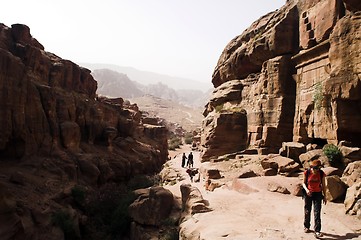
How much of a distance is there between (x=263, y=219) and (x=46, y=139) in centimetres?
2151

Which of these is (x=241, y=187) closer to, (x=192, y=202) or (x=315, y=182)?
(x=192, y=202)

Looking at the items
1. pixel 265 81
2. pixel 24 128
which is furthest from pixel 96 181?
pixel 265 81

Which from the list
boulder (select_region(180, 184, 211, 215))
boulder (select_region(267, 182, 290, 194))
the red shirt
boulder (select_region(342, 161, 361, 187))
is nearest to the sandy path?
boulder (select_region(267, 182, 290, 194))

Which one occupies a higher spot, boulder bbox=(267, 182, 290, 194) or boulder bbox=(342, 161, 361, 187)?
boulder bbox=(342, 161, 361, 187)

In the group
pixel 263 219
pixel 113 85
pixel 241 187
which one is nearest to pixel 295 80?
pixel 241 187

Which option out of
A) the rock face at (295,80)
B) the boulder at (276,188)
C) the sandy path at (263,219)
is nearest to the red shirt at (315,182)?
the sandy path at (263,219)

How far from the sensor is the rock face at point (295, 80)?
14.0m

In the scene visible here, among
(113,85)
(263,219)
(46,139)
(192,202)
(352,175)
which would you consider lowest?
(192,202)

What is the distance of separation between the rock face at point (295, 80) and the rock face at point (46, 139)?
39.5 feet

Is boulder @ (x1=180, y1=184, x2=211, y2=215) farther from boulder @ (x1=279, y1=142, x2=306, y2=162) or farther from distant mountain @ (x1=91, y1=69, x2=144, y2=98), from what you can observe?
distant mountain @ (x1=91, y1=69, x2=144, y2=98)

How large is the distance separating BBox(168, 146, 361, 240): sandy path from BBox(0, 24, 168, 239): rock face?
1022 centimetres

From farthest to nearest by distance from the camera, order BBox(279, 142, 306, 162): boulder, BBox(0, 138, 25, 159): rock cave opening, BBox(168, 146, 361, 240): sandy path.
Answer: BBox(0, 138, 25, 159): rock cave opening < BBox(279, 142, 306, 162): boulder < BBox(168, 146, 361, 240): sandy path

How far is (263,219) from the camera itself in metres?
9.52

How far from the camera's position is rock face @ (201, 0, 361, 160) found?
13953 mm
